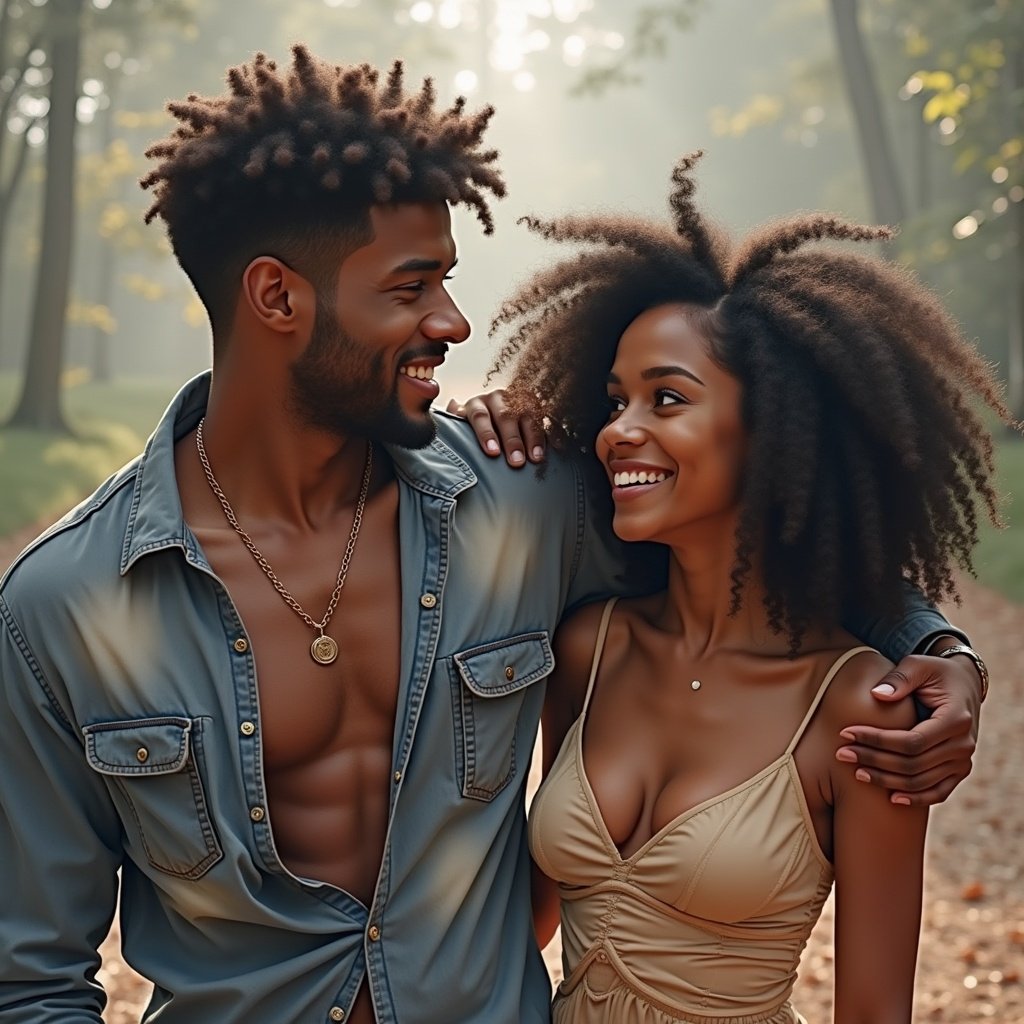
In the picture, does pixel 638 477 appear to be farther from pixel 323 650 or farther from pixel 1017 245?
pixel 1017 245

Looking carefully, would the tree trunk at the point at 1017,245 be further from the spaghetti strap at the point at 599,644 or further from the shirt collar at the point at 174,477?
the shirt collar at the point at 174,477

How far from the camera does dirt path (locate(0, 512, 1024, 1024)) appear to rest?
5984 mm

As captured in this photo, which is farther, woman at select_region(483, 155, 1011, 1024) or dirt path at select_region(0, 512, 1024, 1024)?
dirt path at select_region(0, 512, 1024, 1024)

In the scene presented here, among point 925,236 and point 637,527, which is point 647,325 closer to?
point 637,527

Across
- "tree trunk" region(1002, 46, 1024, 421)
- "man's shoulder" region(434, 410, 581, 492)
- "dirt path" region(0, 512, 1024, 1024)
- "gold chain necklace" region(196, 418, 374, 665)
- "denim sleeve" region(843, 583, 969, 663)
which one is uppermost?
"tree trunk" region(1002, 46, 1024, 421)

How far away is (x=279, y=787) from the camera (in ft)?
10.4

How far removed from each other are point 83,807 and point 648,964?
123 centimetres

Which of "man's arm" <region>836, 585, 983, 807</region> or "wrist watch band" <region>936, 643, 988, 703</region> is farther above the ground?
"wrist watch band" <region>936, 643, 988, 703</region>

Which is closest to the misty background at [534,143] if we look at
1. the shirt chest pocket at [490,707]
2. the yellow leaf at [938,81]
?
the yellow leaf at [938,81]

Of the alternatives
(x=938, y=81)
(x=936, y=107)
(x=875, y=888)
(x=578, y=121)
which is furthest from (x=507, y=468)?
(x=578, y=121)

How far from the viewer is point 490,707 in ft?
10.7

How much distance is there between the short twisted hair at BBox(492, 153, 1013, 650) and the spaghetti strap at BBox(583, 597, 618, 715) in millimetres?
337

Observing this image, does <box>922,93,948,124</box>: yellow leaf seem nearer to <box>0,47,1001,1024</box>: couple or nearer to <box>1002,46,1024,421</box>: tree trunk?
<box>0,47,1001,1024</box>: couple

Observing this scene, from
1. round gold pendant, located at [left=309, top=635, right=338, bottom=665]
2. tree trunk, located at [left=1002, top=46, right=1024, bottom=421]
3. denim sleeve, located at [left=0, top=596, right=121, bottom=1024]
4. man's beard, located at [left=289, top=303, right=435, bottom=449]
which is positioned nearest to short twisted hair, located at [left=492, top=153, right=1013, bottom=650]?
man's beard, located at [left=289, top=303, right=435, bottom=449]
